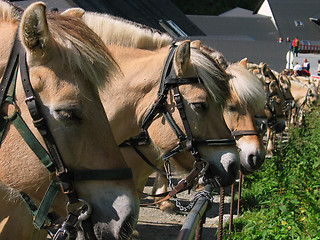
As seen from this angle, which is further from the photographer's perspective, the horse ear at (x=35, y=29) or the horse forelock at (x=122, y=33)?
the horse forelock at (x=122, y=33)

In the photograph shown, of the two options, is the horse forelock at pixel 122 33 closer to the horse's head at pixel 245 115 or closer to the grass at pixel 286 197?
the horse's head at pixel 245 115

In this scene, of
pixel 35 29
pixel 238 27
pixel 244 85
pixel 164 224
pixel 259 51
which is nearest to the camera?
pixel 35 29

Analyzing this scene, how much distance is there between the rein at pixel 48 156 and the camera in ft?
6.32

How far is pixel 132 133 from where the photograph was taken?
3545mm

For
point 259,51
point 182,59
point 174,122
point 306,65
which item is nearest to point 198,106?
point 174,122

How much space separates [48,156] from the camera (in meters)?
1.96

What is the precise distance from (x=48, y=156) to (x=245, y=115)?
407 cm

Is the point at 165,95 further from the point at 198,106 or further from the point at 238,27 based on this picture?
the point at 238,27

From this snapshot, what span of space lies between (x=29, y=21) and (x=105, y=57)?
435 mm

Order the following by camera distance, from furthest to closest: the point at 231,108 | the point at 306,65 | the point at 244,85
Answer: the point at 306,65
the point at 231,108
the point at 244,85

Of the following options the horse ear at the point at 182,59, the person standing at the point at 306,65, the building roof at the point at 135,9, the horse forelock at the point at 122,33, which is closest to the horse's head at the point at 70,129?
the horse forelock at the point at 122,33

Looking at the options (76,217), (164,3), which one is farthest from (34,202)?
(164,3)

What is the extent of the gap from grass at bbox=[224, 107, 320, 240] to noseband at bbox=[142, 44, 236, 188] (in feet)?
3.86

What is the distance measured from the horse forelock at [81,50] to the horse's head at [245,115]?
11.3 ft
